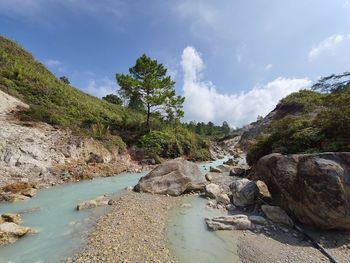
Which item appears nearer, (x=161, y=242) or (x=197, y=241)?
(x=161, y=242)

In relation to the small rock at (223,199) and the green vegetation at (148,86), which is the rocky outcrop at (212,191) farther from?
the green vegetation at (148,86)

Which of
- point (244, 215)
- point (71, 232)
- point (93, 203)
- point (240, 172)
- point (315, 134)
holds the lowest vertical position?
point (71, 232)

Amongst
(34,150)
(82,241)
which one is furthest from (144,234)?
(34,150)

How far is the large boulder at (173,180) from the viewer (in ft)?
41.7

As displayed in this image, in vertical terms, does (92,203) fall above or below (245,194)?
below

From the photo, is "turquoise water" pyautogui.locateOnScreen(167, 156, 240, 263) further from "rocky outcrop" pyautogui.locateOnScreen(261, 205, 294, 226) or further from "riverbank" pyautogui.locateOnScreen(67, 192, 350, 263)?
"rocky outcrop" pyautogui.locateOnScreen(261, 205, 294, 226)

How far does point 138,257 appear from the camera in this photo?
6016 millimetres

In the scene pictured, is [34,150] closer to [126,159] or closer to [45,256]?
[126,159]

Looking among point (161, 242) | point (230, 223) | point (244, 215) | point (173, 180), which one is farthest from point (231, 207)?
point (161, 242)

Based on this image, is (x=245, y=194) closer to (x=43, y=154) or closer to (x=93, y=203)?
(x=93, y=203)

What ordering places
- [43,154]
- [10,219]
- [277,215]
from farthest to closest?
[43,154]
[277,215]
[10,219]

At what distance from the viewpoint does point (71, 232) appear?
7.62 meters

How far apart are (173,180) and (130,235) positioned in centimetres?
609

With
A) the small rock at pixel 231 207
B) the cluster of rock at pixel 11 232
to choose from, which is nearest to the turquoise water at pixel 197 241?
the small rock at pixel 231 207
